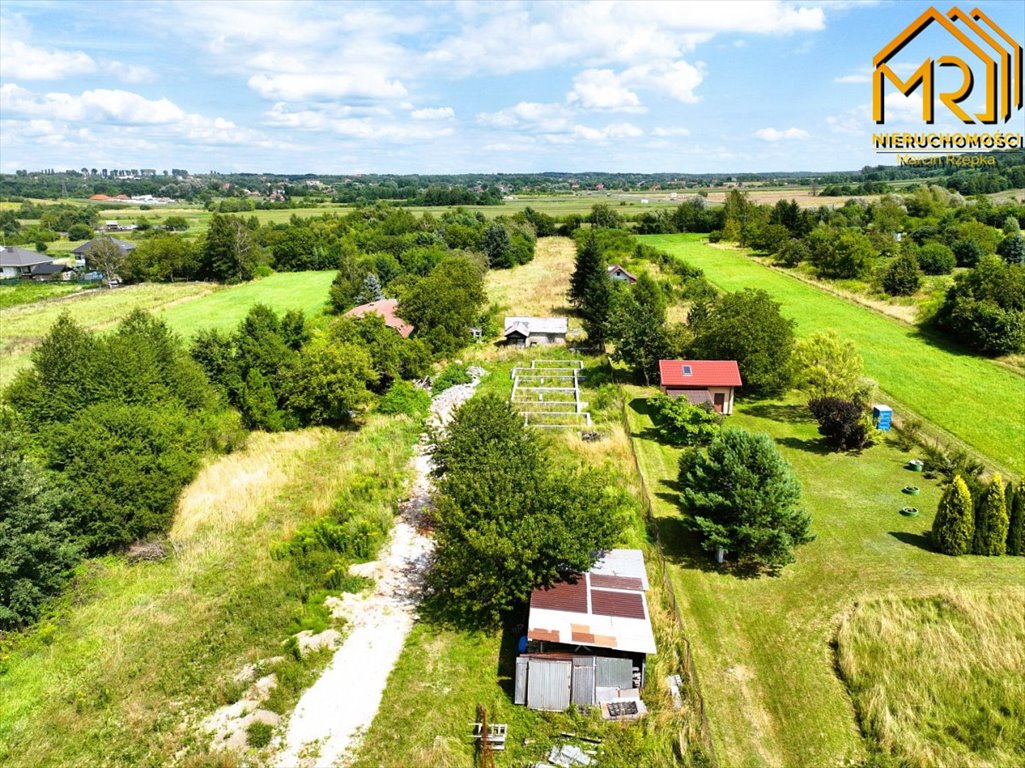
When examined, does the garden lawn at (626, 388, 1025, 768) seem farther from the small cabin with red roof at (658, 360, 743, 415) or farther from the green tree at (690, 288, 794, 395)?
the green tree at (690, 288, 794, 395)

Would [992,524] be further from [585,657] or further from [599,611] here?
[585,657]

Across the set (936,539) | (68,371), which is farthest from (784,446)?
(68,371)

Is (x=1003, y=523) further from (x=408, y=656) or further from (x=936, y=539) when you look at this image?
(x=408, y=656)

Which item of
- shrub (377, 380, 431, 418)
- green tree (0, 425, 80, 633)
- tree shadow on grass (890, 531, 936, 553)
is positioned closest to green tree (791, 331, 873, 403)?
tree shadow on grass (890, 531, 936, 553)

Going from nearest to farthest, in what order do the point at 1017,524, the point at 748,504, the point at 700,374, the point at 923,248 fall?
1. the point at 748,504
2. the point at 1017,524
3. the point at 700,374
4. the point at 923,248

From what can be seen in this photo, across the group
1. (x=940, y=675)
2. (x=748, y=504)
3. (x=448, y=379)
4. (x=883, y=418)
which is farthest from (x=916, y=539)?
(x=448, y=379)

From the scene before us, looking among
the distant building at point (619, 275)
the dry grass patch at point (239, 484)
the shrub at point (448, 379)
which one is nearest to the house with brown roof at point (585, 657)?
the dry grass patch at point (239, 484)
